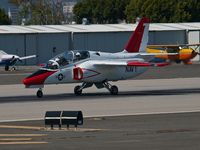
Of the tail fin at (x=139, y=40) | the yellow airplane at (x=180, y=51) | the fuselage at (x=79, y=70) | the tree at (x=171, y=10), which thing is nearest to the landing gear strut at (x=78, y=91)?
the fuselage at (x=79, y=70)

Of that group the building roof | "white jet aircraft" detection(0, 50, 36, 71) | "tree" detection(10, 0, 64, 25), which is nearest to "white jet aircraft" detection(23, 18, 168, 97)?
"white jet aircraft" detection(0, 50, 36, 71)

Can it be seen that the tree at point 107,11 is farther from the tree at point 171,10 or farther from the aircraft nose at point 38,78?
the aircraft nose at point 38,78

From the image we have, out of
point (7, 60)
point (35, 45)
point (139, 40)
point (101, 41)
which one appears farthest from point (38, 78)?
point (101, 41)

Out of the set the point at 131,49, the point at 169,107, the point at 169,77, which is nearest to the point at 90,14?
the point at 169,77

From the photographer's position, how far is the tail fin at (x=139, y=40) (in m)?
40.2

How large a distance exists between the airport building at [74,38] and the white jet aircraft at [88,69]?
36.4m

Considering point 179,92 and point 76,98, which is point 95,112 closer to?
point 76,98

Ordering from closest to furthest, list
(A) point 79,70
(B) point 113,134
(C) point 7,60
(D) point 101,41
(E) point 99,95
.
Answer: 1. (B) point 113,134
2. (A) point 79,70
3. (E) point 99,95
4. (C) point 7,60
5. (D) point 101,41

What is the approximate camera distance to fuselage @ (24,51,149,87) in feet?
120

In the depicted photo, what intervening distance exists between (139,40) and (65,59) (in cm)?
471

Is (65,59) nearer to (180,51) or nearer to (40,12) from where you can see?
(180,51)

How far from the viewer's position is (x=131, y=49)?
40.1 metres

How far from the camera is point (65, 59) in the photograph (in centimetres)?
3706

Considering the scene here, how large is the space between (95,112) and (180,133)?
7458mm
